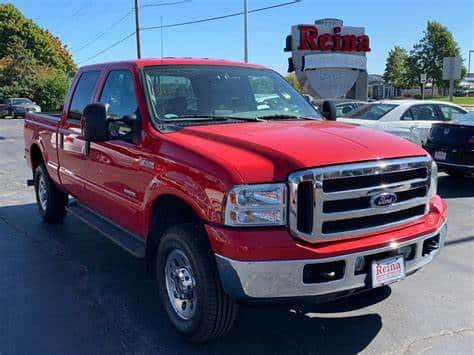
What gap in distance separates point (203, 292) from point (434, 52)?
66.9m

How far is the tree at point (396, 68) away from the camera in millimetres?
69375

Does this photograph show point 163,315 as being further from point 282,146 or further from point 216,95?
point 216,95

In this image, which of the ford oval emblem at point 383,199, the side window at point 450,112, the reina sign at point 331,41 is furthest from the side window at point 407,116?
the reina sign at point 331,41

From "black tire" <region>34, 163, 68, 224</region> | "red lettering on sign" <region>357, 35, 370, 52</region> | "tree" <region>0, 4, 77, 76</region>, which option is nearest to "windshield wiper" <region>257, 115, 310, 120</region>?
"black tire" <region>34, 163, 68, 224</region>

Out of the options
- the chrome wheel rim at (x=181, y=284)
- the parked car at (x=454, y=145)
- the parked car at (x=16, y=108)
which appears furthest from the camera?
the parked car at (x=16, y=108)

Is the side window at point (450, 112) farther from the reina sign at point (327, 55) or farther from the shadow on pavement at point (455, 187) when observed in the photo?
the reina sign at point (327, 55)

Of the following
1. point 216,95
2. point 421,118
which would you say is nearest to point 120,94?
point 216,95

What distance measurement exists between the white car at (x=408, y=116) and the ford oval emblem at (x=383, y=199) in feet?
23.6

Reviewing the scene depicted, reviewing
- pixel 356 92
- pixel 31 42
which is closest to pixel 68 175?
pixel 356 92

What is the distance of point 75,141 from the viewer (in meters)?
5.41

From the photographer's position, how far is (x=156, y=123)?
4.01m

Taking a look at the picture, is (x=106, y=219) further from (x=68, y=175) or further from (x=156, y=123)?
(x=156, y=123)

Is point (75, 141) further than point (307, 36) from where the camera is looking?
No

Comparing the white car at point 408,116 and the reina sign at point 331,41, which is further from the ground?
the reina sign at point 331,41
